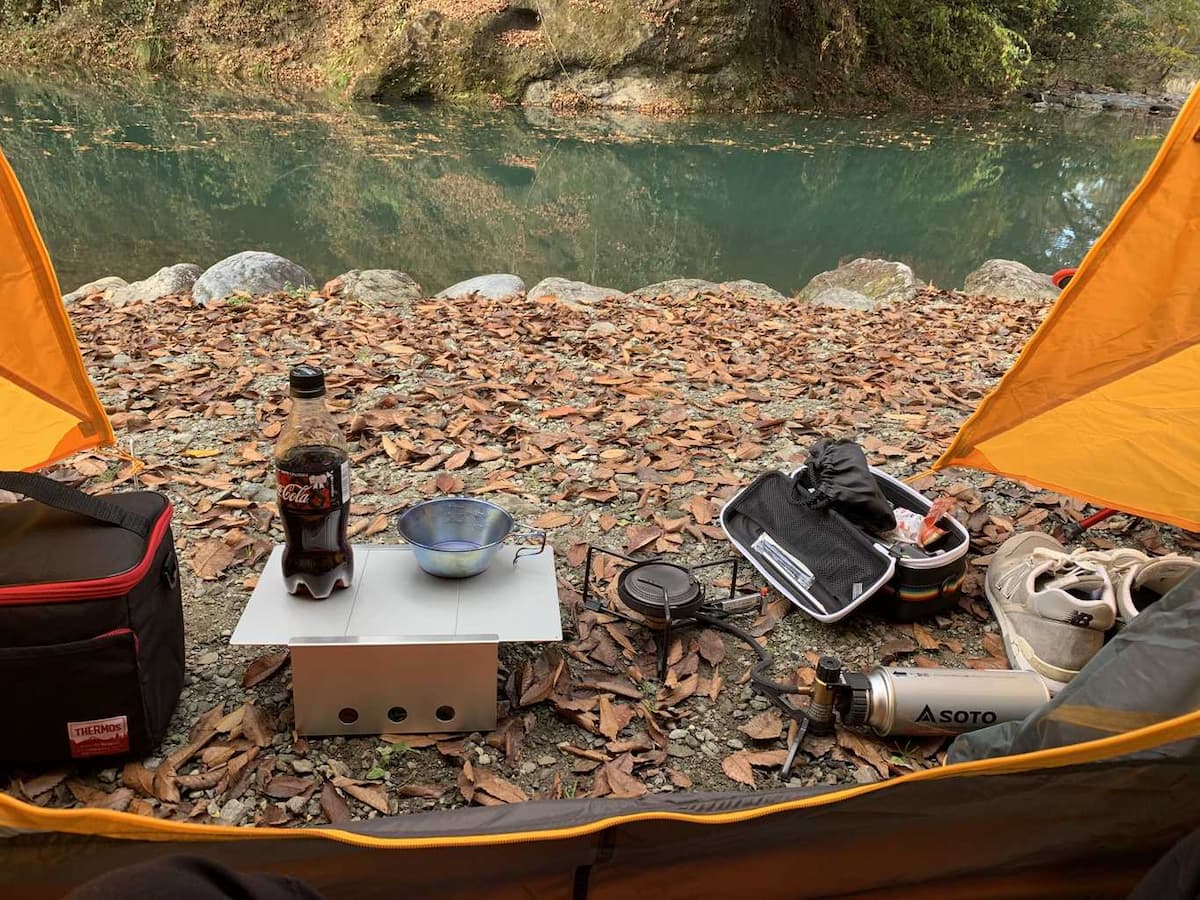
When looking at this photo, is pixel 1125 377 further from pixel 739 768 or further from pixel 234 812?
pixel 234 812

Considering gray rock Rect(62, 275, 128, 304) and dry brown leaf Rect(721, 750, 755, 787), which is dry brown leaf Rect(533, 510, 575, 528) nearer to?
dry brown leaf Rect(721, 750, 755, 787)

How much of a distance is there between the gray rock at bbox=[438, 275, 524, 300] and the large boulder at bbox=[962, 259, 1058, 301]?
3.23 m

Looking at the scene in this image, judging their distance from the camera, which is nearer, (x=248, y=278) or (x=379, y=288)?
(x=248, y=278)

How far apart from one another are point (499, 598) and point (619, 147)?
41.7ft

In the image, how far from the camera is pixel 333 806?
159 cm

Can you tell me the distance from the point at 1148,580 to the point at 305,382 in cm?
186

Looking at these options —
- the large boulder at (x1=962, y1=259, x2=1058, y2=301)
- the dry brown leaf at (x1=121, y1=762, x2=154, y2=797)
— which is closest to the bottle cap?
the dry brown leaf at (x1=121, y1=762, x2=154, y2=797)

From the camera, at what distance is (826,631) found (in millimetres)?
2148

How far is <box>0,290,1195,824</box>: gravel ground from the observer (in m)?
1.70

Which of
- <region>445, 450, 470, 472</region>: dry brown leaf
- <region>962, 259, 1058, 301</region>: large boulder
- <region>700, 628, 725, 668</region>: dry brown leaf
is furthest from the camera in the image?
<region>962, 259, 1058, 301</region>: large boulder

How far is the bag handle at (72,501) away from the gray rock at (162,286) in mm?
3808

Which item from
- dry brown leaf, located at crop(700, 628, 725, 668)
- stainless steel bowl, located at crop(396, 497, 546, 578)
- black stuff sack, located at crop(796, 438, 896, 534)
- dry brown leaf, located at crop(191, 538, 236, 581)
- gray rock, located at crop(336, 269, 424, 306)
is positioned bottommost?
gray rock, located at crop(336, 269, 424, 306)

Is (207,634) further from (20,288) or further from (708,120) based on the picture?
(708,120)

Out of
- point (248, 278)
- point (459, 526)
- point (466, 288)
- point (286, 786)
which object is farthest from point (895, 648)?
point (248, 278)
